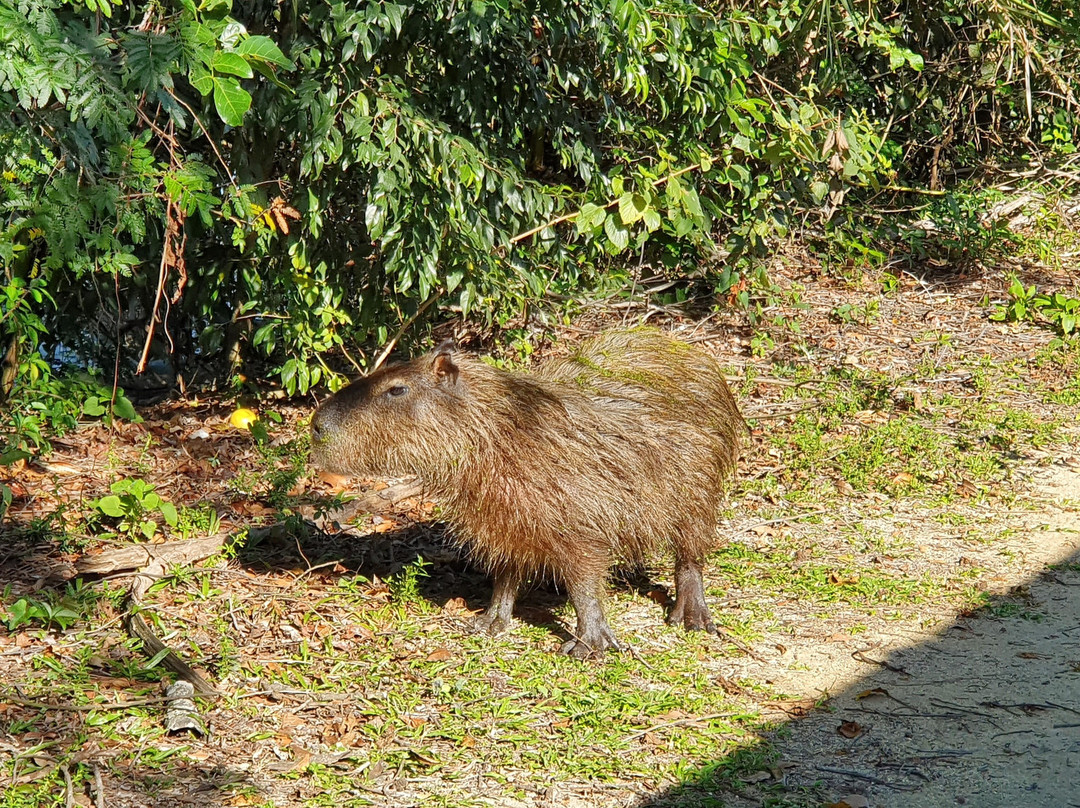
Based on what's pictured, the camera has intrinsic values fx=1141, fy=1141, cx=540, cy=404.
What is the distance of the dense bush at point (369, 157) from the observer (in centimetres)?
434

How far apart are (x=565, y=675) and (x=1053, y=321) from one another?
591 centimetres

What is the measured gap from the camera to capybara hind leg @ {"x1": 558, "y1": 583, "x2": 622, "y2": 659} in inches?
187

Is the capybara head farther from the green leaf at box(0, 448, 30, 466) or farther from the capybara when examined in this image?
the green leaf at box(0, 448, 30, 466)

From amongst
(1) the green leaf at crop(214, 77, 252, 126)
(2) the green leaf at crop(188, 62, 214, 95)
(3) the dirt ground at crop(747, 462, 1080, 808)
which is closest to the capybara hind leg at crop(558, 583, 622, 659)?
(3) the dirt ground at crop(747, 462, 1080, 808)

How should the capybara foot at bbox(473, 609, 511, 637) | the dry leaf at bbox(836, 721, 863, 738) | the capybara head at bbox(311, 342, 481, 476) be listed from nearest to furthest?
the dry leaf at bbox(836, 721, 863, 738) → the capybara head at bbox(311, 342, 481, 476) → the capybara foot at bbox(473, 609, 511, 637)

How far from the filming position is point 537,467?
190 inches

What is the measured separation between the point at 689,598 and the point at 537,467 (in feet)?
3.14

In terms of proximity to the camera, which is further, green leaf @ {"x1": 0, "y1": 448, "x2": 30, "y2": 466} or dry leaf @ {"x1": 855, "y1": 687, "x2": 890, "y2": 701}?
→ green leaf @ {"x1": 0, "y1": 448, "x2": 30, "y2": 466}

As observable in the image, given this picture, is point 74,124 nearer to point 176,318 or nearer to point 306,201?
point 306,201

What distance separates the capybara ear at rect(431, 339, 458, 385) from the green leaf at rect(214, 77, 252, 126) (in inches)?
59.1

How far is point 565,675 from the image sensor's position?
4.59m

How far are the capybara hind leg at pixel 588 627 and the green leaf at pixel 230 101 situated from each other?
2.33m

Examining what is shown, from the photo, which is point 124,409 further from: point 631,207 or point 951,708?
point 951,708

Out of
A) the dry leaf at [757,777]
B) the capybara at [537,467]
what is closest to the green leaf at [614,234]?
the capybara at [537,467]
